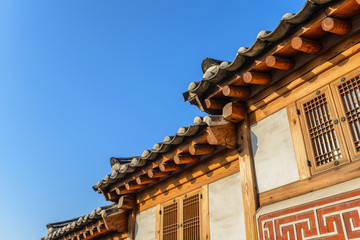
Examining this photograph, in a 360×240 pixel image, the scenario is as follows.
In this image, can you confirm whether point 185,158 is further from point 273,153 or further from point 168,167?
point 273,153

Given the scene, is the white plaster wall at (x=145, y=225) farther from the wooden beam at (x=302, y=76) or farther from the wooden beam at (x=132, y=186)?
the wooden beam at (x=302, y=76)

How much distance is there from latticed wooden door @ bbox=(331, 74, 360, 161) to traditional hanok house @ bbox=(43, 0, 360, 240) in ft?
0.04

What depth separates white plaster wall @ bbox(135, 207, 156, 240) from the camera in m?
7.92

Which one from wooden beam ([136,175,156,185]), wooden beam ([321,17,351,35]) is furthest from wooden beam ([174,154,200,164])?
wooden beam ([321,17,351,35])

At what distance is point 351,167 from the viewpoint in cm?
427

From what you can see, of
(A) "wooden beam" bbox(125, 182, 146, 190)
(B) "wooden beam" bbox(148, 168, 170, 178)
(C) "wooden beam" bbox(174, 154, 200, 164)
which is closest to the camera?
(C) "wooden beam" bbox(174, 154, 200, 164)

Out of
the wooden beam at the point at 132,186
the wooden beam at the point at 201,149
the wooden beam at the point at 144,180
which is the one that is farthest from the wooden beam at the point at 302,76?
the wooden beam at the point at 132,186

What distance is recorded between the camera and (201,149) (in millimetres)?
6637

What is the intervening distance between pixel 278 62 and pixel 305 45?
490mm

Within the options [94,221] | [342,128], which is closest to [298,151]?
[342,128]

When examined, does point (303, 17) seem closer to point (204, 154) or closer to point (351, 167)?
point (351, 167)

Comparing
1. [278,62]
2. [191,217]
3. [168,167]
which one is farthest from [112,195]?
[278,62]

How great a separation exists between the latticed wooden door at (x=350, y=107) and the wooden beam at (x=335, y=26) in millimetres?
638

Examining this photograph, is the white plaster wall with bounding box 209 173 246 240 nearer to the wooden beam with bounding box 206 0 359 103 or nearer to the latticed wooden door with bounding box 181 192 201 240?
the latticed wooden door with bounding box 181 192 201 240
